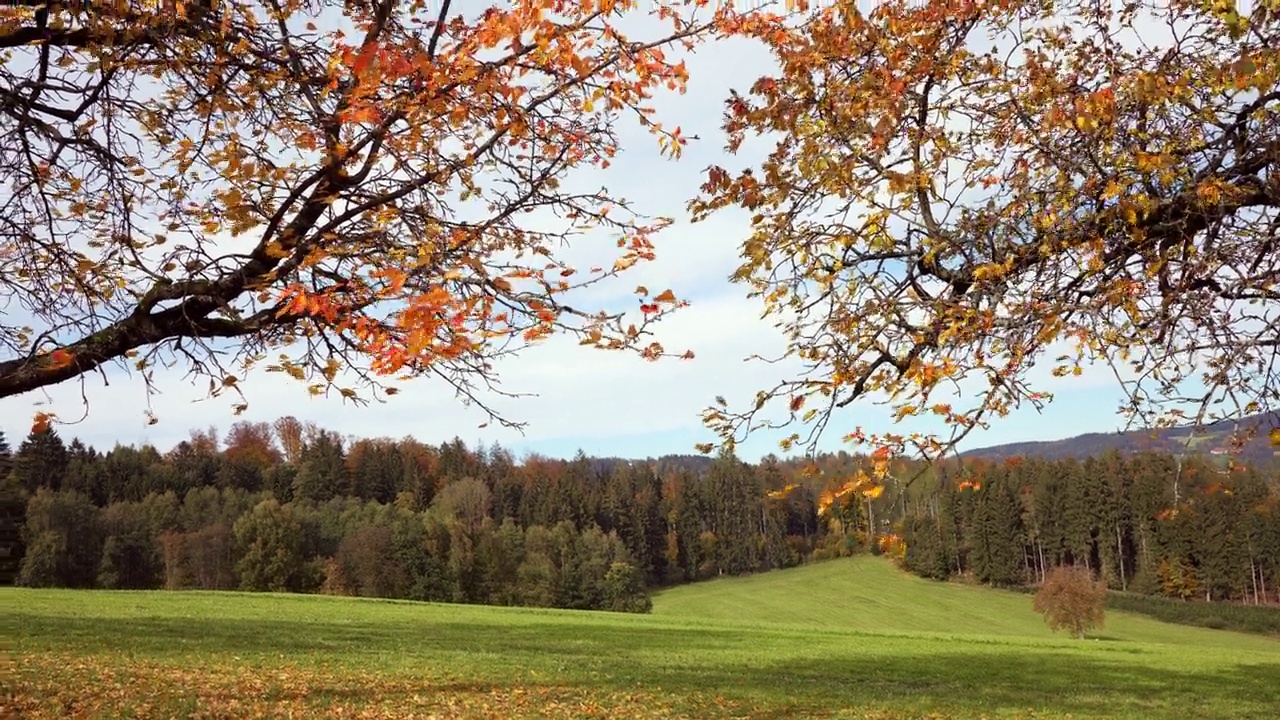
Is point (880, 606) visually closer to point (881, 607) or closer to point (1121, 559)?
point (881, 607)

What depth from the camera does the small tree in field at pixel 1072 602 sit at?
4850 cm

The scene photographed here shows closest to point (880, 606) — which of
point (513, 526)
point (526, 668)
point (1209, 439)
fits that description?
point (513, 526)

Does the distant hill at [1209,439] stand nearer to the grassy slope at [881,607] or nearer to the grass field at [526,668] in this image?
the grass field at [526,668]

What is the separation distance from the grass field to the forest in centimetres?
785

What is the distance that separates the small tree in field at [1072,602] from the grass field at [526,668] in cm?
1504

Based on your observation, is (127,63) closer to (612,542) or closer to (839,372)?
(839,372)

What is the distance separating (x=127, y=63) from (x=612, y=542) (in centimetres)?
6960

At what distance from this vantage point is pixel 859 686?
17328mm

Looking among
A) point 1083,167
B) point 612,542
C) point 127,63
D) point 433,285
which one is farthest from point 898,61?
point 612,542

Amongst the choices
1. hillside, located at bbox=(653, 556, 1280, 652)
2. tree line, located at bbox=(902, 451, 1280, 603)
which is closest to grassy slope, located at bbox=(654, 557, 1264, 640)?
hillside, located at bbox=(653, 556, 1280, 652)

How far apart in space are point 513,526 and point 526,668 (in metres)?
51.7

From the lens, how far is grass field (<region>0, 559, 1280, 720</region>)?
11.5 meters

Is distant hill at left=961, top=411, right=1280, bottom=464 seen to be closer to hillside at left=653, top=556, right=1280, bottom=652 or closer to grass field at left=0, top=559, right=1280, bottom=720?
grass field at left=0, top=559, right=1280, bottom=720

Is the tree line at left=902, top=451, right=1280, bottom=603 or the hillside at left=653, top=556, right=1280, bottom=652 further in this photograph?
the tree line at left=902, top=451, right=1280, bottom=603
